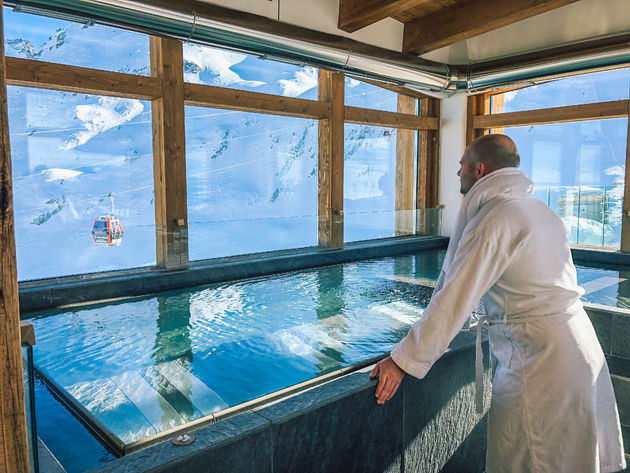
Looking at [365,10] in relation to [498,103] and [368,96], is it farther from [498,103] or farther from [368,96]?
[498,103]

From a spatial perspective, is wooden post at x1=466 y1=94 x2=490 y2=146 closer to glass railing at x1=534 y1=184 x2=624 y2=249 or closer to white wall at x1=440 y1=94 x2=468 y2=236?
white wall at x1=440 y1=94 x2=468 y2=236

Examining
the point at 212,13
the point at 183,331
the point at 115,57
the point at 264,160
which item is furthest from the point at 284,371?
the point at 264,160

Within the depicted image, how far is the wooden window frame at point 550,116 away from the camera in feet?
21.9

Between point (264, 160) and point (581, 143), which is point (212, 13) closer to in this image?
point (264, 160)

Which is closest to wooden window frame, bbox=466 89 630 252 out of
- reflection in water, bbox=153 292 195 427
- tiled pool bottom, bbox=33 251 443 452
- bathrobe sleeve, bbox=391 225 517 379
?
tiled pool bottom, bbox=33 251 443 452

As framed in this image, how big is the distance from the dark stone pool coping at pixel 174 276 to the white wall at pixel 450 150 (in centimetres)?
176

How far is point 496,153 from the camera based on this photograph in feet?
5.01

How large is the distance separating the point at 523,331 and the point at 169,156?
459cm

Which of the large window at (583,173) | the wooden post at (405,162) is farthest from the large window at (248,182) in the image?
the large window at (583,173)

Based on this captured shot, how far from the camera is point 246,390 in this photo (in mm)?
2676

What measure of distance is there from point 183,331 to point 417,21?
5.35 meters

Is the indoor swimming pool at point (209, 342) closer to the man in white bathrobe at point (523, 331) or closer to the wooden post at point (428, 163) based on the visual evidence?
the man in white bathrobe at point (523, 331)

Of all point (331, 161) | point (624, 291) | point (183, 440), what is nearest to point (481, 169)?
point (183, 440)

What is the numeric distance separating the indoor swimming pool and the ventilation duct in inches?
91.3
